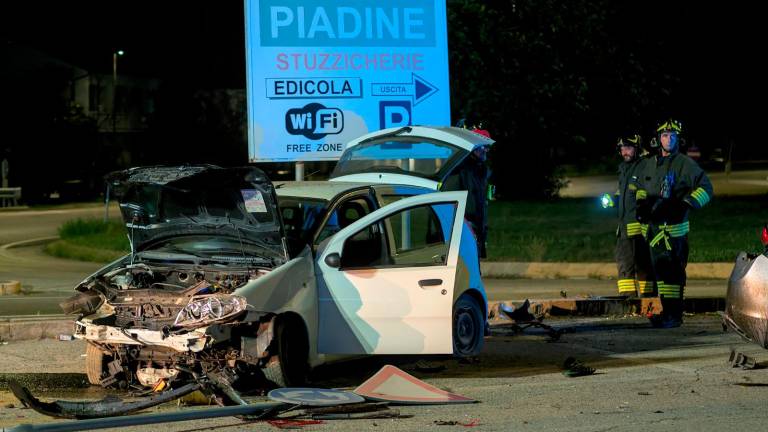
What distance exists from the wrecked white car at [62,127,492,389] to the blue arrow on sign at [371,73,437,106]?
5120mm

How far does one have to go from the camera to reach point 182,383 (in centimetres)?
947

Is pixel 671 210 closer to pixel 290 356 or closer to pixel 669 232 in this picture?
pixel 669 232

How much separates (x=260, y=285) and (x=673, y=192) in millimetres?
5848

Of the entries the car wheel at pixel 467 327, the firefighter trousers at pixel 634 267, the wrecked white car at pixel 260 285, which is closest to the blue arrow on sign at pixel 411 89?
the firefighter trousers at pixel 634 267

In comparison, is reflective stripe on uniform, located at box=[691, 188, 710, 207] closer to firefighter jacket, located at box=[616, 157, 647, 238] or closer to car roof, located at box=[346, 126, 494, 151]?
firefighter jacket, located at box=[616, 157, 647, 238]

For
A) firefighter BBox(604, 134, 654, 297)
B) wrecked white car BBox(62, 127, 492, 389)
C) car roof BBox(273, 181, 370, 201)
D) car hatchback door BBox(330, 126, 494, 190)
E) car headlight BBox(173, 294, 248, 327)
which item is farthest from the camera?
firefighter BBox(604, 134, 654, 297)

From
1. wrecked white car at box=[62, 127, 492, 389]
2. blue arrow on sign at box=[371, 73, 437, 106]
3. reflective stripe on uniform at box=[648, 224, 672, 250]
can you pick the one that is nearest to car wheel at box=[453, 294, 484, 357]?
wrecked white car at box=[62, 127, 492, 389]

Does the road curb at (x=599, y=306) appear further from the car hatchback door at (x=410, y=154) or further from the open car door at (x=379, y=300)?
the open car door at (x=379, y=300)

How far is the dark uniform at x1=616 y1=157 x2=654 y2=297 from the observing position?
14352mm

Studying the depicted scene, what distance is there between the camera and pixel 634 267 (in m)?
14.9

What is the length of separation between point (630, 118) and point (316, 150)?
24.4 metres

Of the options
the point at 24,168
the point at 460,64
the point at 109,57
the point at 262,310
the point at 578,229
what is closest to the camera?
the point at 262,310

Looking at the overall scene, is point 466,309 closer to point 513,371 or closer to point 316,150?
point 513,371

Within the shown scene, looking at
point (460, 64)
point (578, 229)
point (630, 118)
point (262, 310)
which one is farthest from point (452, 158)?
point (630, 118)
